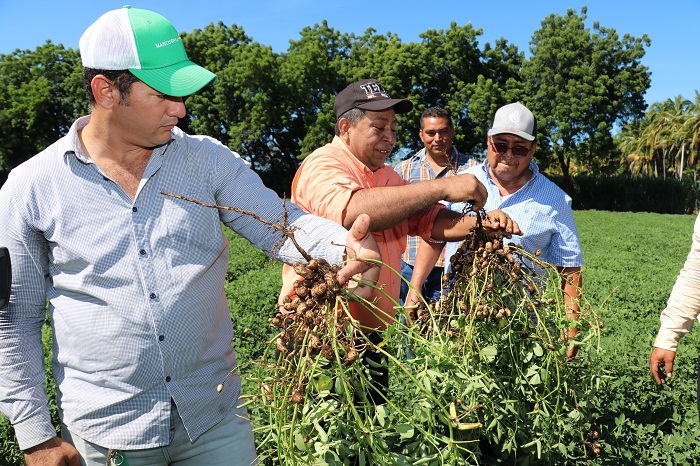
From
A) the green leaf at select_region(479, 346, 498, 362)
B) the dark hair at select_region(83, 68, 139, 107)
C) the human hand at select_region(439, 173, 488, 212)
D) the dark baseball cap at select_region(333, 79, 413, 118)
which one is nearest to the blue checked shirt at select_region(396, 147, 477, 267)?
the dark baseball cap at select_region(333, 79, 413, 118)

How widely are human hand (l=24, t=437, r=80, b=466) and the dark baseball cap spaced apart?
5.85 ft

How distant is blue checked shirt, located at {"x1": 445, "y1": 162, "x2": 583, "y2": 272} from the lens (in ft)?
11.6

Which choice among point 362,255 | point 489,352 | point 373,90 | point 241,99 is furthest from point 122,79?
point 241,99

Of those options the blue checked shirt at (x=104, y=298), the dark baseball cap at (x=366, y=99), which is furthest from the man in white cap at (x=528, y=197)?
the blue checked shirt at (x=104, y=298)

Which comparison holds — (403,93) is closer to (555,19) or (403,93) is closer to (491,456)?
(555,19)

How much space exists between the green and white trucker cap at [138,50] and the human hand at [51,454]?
3.82 ft

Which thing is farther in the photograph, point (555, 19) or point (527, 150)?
point (555, 19)

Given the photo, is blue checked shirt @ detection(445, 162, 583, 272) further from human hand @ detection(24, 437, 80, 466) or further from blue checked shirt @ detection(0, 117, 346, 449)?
human hand @ detection(24, 437, 80, 466)

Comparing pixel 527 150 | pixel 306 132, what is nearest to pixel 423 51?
pixel 306 132

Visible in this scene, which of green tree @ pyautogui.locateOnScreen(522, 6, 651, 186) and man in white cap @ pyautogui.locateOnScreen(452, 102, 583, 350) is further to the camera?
green tree @ pyautogui.locateOnScreen(522, 6, 651, 186)

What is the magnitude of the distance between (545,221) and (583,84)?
4075cm

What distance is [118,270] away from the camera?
2.00 metres

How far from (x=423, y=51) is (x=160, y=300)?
40.1 meters

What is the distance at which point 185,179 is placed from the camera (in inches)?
85.4
